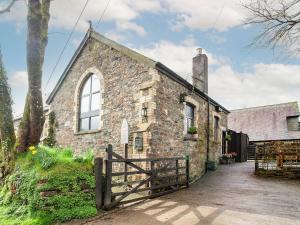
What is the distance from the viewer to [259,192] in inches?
334

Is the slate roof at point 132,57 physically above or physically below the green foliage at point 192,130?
above

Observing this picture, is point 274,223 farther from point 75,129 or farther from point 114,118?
point 75,129

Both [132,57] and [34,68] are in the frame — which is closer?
[34,68]

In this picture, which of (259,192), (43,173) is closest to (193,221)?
(43,173)

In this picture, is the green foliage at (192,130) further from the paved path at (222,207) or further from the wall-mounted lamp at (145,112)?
the wall-mounted lamp at (145,112)

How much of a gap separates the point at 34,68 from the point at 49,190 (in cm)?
358

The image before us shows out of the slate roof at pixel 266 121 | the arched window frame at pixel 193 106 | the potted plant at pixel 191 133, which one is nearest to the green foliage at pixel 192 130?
the potted plant at pixel 191 133

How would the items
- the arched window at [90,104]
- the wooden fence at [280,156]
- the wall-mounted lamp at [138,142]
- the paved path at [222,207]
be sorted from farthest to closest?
the wooden fence at [280,156]
the arched window at [90,104]
the wall-mounted lamp at [138,142]
the paved path at [222,207]

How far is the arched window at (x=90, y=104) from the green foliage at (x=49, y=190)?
4717 millimetres

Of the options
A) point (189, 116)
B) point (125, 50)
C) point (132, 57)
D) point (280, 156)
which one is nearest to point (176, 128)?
point (189, 116)

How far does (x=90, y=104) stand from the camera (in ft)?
38.8

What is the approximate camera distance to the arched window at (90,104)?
11.4 m

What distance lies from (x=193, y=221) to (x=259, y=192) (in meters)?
4.25

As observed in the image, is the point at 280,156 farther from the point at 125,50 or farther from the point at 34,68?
the point at 34,68
